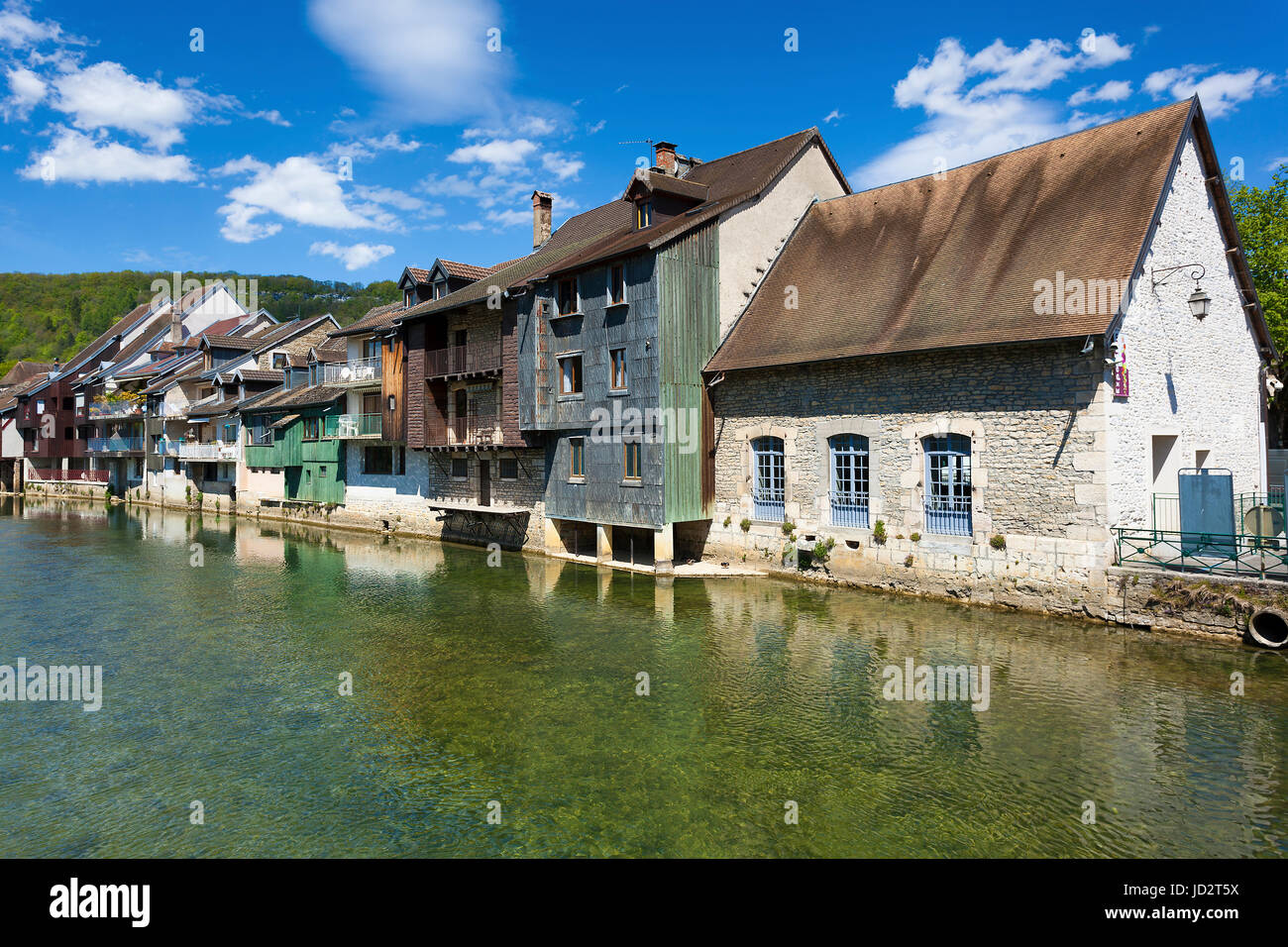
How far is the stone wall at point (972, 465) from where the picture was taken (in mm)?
15922

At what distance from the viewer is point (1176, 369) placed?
714 inches

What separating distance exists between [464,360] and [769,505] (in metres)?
14.1

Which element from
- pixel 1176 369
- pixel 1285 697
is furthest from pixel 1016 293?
pixel 1285 697

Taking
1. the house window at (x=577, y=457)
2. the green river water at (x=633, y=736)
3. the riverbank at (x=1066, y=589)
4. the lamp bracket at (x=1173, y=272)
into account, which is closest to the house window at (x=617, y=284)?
the house window at (x=577, y=457)

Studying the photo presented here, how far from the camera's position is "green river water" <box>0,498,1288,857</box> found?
7.93 meters

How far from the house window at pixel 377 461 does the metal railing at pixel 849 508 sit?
22407mm

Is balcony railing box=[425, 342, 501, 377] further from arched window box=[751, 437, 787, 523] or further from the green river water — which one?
the green river water

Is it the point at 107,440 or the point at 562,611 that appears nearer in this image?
the point at 562,611

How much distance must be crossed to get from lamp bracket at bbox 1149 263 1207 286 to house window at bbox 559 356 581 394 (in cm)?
1564

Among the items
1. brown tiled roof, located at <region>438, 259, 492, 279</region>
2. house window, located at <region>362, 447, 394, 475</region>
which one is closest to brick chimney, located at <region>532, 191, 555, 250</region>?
brown tiled roof, located at <region>438, 259, 492, 279</region>

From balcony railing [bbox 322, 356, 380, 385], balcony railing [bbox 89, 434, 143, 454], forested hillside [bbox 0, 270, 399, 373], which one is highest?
forested hillside [bbox 0, 270, 399, 373]

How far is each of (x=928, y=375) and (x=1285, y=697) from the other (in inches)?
366

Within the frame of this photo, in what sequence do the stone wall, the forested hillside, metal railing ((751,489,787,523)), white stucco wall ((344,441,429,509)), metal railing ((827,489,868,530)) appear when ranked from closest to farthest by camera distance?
1. the stone wall
2. metal railing ((827,489,868,530))
3. metal railing ((751,489,787,523))
4. white stucco wall ((344,441,429,509))
5. the forested hillside
